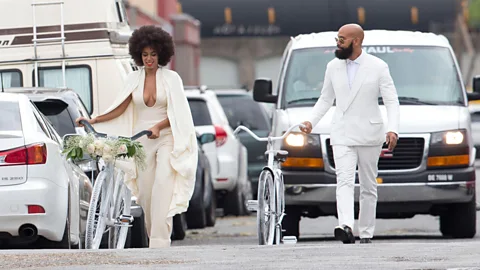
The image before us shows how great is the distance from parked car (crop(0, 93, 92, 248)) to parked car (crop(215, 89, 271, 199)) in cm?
1106

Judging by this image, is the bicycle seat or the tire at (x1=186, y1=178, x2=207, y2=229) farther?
the tire at (x1=186, y1=178, x2=207, y2=229)

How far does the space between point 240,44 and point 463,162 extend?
67.4m

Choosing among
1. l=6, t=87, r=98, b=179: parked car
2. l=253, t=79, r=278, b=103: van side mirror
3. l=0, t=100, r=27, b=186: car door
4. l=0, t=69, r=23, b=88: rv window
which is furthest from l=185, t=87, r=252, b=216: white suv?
l=0, t=100, r=27, b=186: car door

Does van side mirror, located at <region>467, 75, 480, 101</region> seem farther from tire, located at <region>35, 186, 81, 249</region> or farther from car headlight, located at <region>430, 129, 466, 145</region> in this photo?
tire, located at <region>35, 186, 81, 249</region>

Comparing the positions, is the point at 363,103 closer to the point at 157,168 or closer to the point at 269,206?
the point at 269,206

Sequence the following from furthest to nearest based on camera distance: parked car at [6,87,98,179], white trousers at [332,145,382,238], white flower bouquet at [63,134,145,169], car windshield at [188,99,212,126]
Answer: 1. car windshield at [188,99,212,126]
2. parked car at [6,87,98,179]
3. white trousers at [332,145,382,238]
4. white flower bouquet at [63,134,145,169]

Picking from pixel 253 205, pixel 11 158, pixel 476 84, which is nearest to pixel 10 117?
pixel 11 158

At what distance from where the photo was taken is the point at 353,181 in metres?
12.1

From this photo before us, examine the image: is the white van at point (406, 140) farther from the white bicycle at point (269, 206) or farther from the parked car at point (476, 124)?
the parked car at point (476, 124)

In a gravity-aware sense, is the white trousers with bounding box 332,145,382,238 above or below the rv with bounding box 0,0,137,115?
below

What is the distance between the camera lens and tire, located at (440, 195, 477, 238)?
15.0m

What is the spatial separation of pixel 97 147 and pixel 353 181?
2443 mm

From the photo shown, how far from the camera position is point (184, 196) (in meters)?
11.5

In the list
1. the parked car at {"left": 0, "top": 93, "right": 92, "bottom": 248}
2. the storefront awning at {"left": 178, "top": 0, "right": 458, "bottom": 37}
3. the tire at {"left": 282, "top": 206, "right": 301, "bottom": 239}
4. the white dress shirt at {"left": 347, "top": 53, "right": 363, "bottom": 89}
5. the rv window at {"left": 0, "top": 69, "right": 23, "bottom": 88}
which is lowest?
the tire at {"left": 282, "top": 206, "right": 301, "bottom": 239}
